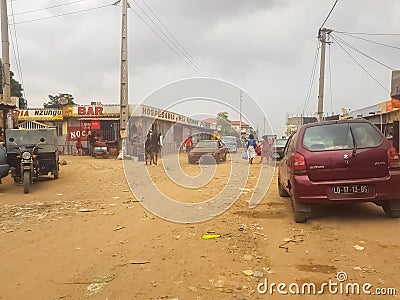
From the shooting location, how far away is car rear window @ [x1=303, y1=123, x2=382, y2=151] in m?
6.02

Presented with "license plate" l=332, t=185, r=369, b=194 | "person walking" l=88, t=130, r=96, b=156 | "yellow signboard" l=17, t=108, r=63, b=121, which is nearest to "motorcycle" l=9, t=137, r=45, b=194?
"license plate" l=332, t=185, r=369, b=194

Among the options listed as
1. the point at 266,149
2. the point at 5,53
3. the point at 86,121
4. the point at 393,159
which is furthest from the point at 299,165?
the point at 86,121

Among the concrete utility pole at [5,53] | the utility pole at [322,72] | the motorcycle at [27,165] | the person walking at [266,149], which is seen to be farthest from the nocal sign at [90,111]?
the motorcycle at [27,165]

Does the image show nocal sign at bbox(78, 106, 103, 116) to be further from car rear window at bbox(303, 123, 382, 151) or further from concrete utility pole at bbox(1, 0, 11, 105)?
car rear window at bbox(303, 123, 382, 151)

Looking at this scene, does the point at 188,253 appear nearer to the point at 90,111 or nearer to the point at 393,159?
the point at 393,159

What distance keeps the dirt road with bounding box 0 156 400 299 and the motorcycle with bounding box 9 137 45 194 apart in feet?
7.47

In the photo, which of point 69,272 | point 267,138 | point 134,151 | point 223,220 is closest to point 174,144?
point 134,151

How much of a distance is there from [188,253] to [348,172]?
274cm

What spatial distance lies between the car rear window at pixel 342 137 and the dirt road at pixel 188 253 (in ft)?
3.86

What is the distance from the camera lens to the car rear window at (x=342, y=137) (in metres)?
6.02

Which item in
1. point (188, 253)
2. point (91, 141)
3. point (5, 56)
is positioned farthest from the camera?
point (91, 141)

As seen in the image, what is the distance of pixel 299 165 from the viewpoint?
6.10 meters

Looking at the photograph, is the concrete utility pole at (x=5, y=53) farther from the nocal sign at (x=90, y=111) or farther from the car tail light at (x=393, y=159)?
the car tail light at (x=393, y=159)

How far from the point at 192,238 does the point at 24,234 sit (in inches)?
99.6
